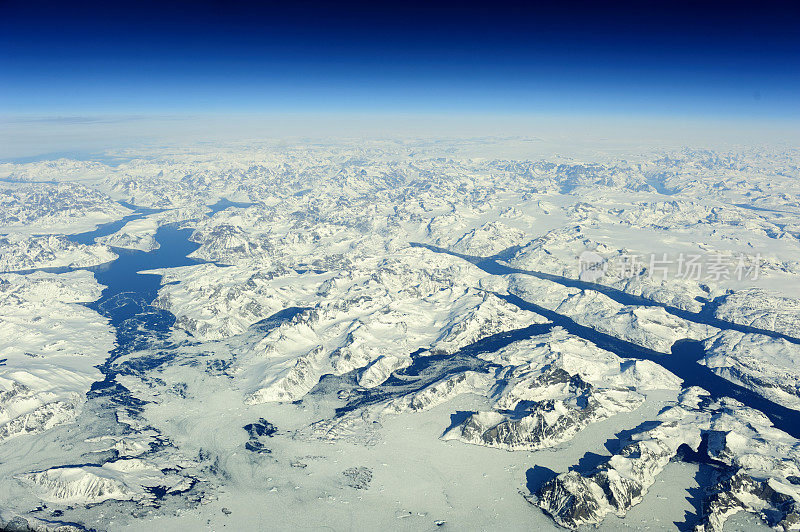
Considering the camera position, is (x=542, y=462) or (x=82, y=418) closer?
(x=542, y=462)

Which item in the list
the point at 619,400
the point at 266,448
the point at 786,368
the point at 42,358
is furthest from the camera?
the point at 42,358

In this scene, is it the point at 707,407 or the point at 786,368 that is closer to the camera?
the point at 707,407

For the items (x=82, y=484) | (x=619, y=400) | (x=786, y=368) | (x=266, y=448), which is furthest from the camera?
(x=786, y=368)

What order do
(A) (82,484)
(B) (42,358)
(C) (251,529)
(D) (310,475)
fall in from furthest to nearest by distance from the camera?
(B) (42,358)
(D) (310,475)
(A) (82,484)
(C) (251,529)

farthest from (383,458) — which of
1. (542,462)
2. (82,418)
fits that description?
(82,418)

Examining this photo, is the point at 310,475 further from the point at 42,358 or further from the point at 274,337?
the point at 42,358

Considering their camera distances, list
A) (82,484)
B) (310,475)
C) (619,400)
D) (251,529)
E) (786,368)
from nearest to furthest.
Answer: (251,529)
(82,484)
(310,475)
(619,400)
(786,368)

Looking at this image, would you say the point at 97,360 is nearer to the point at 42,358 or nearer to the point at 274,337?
the point at 42,358

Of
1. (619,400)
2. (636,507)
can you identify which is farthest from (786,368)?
(636,507)

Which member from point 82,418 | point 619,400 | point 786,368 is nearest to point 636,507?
point 619,400
